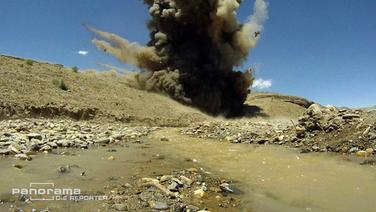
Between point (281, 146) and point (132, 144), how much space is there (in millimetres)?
5564

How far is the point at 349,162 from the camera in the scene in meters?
12.1

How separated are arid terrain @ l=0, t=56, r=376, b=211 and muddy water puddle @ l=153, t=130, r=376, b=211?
0.13 feet

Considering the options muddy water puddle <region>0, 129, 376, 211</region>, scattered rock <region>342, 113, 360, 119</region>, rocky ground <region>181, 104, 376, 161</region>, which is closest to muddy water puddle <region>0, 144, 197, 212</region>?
muddy water puddle <region>0, 129, 376, 211</region>

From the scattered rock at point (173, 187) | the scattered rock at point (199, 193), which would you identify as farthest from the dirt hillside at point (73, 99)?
the scattered rock at point (199, 193)

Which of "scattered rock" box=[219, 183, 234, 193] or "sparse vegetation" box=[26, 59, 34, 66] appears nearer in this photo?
"scattered rock" box=[219, 183, 234, 193]

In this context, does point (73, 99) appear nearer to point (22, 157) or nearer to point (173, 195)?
point (22, 157)

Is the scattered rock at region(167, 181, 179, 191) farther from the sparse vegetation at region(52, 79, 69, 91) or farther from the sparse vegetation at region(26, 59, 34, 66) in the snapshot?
the sparse vegetation at region(26, 59, 34, 66)

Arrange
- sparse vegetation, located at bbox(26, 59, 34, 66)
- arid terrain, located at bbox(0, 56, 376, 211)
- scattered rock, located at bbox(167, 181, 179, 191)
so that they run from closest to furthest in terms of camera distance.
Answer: arid terrain, located at bbox(0, 56, 376, 211)
scattered rock, located at bbox(167, 181, 179, 191)
sparse vegetation, located at bbox(26, 59, 34, 66)

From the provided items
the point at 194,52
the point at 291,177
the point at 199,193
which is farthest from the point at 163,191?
the point at 194,52

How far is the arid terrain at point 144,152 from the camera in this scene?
289 inches

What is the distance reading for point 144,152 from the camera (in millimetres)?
14141

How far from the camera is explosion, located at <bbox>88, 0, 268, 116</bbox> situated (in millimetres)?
42094

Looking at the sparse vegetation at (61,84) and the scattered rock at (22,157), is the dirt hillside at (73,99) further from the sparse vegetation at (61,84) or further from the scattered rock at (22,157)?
the scattered rock at (22,157)

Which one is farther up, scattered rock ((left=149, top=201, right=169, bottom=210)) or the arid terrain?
the arid terrain
